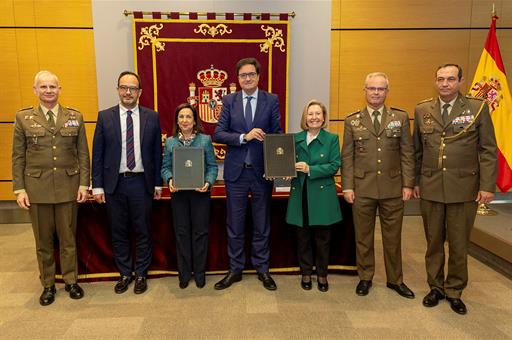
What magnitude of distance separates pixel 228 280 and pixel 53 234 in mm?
1358

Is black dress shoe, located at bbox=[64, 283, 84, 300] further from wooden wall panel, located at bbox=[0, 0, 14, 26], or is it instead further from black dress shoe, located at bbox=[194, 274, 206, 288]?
wooden wall panel, located at bbox=[0, 0, 14, 26]

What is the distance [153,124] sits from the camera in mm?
2877

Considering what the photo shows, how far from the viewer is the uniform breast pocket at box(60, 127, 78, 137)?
2.69 meters

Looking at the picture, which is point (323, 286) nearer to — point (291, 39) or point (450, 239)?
point (450, 239)

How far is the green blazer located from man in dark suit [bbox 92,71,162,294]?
108 cm

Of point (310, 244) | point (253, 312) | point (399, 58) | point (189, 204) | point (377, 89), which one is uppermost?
point (399, 58)

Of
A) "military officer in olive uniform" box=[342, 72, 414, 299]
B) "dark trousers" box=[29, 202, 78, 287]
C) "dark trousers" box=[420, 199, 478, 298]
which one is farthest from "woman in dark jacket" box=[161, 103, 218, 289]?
"dark trousers" box=[420, 199, 478, 298]

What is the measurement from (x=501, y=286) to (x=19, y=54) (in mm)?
5740

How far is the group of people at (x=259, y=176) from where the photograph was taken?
8.50ft

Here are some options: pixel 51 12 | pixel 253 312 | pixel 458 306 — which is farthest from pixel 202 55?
pixel 458 306

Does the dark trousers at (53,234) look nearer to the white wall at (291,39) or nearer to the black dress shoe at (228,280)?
the black dress shoe at (228,280)

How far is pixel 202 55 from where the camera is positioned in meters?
4.82

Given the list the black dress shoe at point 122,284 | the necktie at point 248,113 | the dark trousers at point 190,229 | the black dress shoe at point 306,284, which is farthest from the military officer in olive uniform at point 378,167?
the black dress shoe at point 122,284

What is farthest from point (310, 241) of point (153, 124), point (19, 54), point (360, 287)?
point (19, 54)
